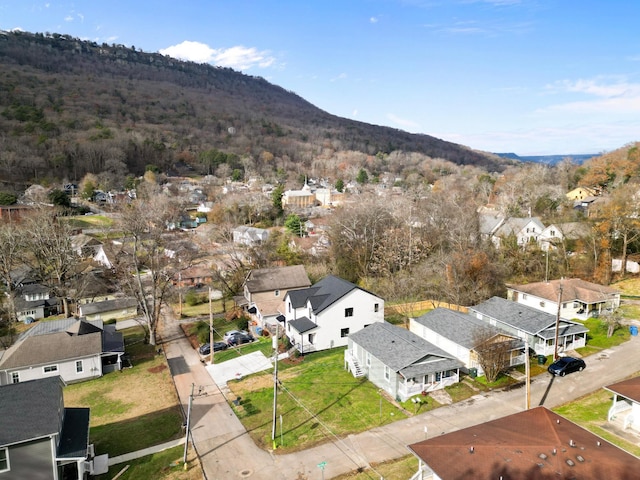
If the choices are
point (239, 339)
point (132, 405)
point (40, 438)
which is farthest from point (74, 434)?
point (239, 339)

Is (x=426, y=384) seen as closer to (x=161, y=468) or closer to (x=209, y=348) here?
(x=161, y=468)

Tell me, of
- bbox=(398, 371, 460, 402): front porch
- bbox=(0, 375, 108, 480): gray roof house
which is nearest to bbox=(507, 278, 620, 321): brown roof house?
bbox=(398, 371, 460, 402): front porch

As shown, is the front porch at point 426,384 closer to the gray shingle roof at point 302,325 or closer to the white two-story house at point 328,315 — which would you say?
the white two-story house at point 328,315

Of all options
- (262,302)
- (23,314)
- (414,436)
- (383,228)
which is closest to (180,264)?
(262,302)

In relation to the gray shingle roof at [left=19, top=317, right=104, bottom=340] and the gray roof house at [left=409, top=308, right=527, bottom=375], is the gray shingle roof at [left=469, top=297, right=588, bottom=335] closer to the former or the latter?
the gray roof house at [left=409, top=308, right=527, bottom=375]

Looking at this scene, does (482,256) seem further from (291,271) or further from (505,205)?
(505,205)
